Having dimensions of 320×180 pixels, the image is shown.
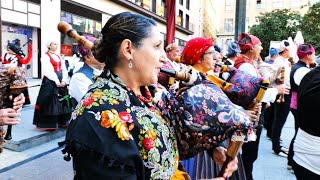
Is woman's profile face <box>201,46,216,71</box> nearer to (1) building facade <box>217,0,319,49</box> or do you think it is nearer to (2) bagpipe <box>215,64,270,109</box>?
(2) bagpipe <box>215,64,270,109</box>

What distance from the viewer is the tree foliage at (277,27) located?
77.0 feet

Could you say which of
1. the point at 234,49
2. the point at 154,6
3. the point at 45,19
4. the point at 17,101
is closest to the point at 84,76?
the point at 17,101

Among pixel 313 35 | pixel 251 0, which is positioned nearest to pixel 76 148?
pixel 313 35

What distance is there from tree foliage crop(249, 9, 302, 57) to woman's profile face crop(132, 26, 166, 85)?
2372 centimetres

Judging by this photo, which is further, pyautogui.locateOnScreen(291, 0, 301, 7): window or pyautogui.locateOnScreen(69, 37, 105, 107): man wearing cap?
pyautogui.locateOnScreen(291, 0, 301, 7): window

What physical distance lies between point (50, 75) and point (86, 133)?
510 centimetres

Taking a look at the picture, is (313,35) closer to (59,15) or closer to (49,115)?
(59,15)

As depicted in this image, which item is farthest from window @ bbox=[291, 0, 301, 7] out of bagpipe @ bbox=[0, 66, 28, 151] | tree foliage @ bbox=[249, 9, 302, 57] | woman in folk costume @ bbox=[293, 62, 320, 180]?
bagpipe @ bbox=[0, 66, 28, 151]

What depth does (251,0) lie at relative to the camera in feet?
159

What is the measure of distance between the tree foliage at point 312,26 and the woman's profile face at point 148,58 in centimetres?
2040

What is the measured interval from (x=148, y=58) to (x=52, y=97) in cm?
495

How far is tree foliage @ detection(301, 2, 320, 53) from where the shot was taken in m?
19.6

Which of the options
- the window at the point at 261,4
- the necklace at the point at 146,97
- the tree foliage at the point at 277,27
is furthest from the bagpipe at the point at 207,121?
the window at the point at 261,4

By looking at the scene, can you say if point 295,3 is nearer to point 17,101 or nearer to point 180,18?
point 180,18
